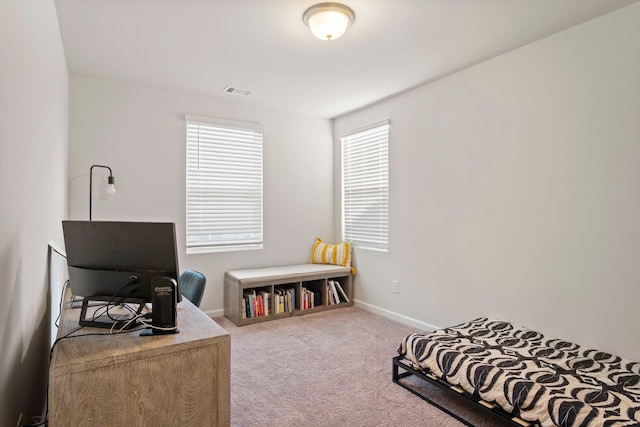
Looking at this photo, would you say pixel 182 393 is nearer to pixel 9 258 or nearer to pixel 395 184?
pixel 9 258

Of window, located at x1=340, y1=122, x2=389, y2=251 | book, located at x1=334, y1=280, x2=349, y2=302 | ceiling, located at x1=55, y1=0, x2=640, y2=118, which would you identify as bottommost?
book, located at x1=334, y1=280, x2=349, y2=302

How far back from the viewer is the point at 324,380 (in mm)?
2688

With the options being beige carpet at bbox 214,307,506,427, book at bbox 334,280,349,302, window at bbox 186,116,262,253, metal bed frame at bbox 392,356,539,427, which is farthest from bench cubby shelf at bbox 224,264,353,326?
metal bed frame at bbox 392,356,539,427

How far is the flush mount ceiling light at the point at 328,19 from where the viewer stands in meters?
2.31

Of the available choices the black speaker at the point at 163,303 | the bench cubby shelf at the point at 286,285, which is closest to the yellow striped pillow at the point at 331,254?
the bench cubby shelf at the point at 286,285

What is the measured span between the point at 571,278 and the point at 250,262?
10.4 ft

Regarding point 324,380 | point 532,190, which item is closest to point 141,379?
point 324,380

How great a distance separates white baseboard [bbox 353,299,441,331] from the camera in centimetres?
373

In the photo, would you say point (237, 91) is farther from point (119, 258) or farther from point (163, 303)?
point (163, 303)

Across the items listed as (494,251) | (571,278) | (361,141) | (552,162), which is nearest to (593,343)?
(571,278)

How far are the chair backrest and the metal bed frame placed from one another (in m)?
1.43

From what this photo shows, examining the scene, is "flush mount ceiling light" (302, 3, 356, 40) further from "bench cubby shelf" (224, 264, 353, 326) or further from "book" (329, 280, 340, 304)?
"book" (329, 280, 340, 304)

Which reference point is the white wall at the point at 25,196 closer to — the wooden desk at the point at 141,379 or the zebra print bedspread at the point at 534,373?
the wooden desk at the point at 141,379

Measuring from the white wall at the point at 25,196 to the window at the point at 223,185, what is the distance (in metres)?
1.77
